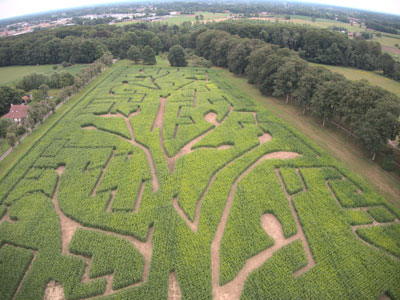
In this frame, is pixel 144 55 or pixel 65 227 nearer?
pixel 65 227

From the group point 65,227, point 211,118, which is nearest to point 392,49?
point 211,118

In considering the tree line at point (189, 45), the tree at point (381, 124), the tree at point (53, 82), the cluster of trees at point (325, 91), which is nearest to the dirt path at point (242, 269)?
the tree at point (381, 124)

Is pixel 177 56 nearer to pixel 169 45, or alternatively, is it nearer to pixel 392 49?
pixel 169 45

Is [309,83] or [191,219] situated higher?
[309,83]

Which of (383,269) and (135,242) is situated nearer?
(383,269)

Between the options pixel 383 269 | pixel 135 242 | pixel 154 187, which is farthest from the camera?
pixel 154 187

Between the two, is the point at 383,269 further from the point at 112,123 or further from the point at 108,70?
the point at 108,70

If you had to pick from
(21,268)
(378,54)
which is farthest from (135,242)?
(378,54)

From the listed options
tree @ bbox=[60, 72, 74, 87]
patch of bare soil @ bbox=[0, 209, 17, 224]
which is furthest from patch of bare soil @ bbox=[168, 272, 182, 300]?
tree @ bbox=[60, 72, 74, 87]
